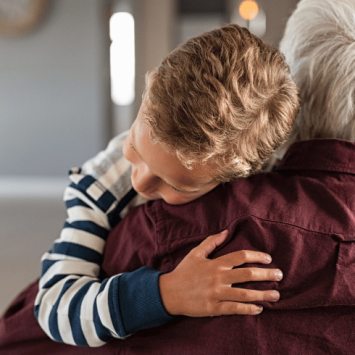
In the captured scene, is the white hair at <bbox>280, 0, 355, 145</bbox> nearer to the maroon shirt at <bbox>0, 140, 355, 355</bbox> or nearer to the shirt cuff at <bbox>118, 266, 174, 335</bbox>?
the maroon shirt at <bbox>0, 140, 355, 355</bbox>

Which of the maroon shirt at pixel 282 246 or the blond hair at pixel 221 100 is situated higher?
the blond hair at pixel 221 100

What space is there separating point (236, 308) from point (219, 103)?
0.90 feet

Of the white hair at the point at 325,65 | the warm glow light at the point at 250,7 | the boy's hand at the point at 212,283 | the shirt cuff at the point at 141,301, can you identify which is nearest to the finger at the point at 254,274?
the boy's hand at the point at 212,283

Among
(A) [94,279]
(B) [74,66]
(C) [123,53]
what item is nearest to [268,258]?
(A) [94,279]

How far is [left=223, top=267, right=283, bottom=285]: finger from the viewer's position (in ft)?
1.77

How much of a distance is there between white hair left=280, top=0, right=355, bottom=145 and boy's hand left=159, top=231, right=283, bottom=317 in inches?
10.2

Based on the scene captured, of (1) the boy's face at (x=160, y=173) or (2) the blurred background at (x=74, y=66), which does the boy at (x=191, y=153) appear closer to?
(1) the boy's face at (x=160, y=173)

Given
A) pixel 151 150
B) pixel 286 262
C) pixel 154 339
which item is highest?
pixel 151 150

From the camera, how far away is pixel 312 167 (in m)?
0.63

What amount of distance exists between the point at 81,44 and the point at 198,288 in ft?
8.74

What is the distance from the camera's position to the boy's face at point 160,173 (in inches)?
22.6

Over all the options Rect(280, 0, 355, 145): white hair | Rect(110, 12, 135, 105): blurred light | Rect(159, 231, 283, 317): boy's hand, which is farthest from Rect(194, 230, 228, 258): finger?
Rect(110, 12, 135, 105): blurred light

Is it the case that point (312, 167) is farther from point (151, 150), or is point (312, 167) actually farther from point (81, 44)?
point (81, 44)

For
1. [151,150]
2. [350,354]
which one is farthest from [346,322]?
[151,150]
